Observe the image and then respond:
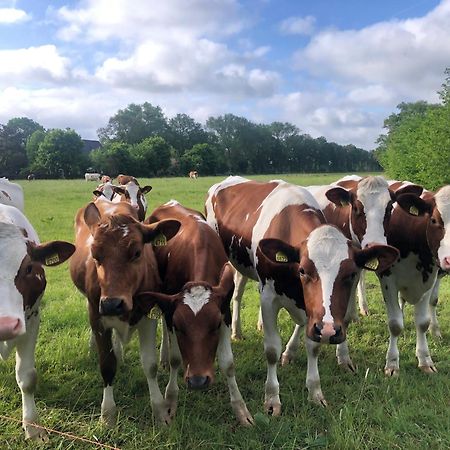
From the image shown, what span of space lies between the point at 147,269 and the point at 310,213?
174cm

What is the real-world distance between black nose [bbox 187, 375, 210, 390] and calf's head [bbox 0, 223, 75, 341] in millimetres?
1276

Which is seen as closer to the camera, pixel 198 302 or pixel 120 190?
pixel 198 302

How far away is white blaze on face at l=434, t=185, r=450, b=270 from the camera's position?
466 centimetres

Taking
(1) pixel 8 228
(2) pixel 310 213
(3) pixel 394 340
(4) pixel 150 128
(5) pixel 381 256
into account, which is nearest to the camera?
(1) pixel 8 228

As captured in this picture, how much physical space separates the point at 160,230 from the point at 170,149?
8334 cm

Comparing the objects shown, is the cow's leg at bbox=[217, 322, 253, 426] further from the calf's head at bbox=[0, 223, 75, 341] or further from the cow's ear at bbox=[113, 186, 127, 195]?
the cow's ear at bbox=[113, 186, 127, 195]

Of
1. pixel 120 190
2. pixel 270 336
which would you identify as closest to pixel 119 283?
pixel 270 336

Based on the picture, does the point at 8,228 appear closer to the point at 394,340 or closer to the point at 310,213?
the point at 310,213

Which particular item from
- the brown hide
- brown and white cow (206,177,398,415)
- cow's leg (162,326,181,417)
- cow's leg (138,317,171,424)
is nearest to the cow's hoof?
brown and white cow (206,177,398,415)

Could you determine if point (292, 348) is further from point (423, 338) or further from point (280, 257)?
point (280, 257)

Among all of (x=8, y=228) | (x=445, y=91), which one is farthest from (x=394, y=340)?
(x=445, y=91)

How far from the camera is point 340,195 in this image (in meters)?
5.79

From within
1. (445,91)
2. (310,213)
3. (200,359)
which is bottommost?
(200,359)

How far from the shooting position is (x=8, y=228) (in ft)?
12.1
